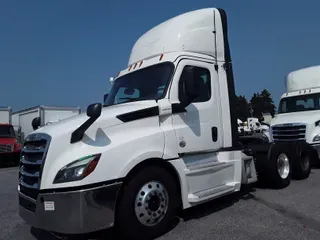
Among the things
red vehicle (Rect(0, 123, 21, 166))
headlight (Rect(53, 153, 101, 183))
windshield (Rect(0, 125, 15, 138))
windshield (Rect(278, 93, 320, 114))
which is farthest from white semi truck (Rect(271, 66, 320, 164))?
windshield (Rect(0, 125, 15, 138))

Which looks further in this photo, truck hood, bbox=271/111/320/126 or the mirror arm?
truck hood, bbox=271/111/320/126

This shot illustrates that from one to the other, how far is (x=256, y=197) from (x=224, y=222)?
1.87 metres

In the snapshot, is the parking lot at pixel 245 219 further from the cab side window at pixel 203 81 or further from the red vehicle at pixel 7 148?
the red vehicle at pixel 7 148

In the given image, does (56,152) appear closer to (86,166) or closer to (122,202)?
(86,166)

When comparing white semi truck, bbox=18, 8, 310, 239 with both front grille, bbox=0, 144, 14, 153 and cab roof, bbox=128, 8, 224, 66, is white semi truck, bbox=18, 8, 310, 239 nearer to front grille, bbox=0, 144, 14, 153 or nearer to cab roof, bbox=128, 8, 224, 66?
cab roof, bbox=128, 8, 224, 66

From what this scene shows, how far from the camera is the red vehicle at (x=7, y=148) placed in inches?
659

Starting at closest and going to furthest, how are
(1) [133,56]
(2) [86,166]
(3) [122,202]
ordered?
(2) [86,166] → (3) [122,202] → (1) [133,56]

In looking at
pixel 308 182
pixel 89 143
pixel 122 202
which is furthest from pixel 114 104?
pixel 308 182

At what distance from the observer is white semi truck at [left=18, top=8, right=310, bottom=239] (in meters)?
3.77

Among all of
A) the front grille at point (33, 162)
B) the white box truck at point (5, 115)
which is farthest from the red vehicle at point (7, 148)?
the front grille at point (33, 162)

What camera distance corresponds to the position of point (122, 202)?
3.99 meters

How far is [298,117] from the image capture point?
10.3m

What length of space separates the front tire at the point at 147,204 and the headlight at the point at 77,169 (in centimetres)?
56

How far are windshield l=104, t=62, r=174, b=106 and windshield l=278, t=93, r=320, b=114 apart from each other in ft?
24.0
